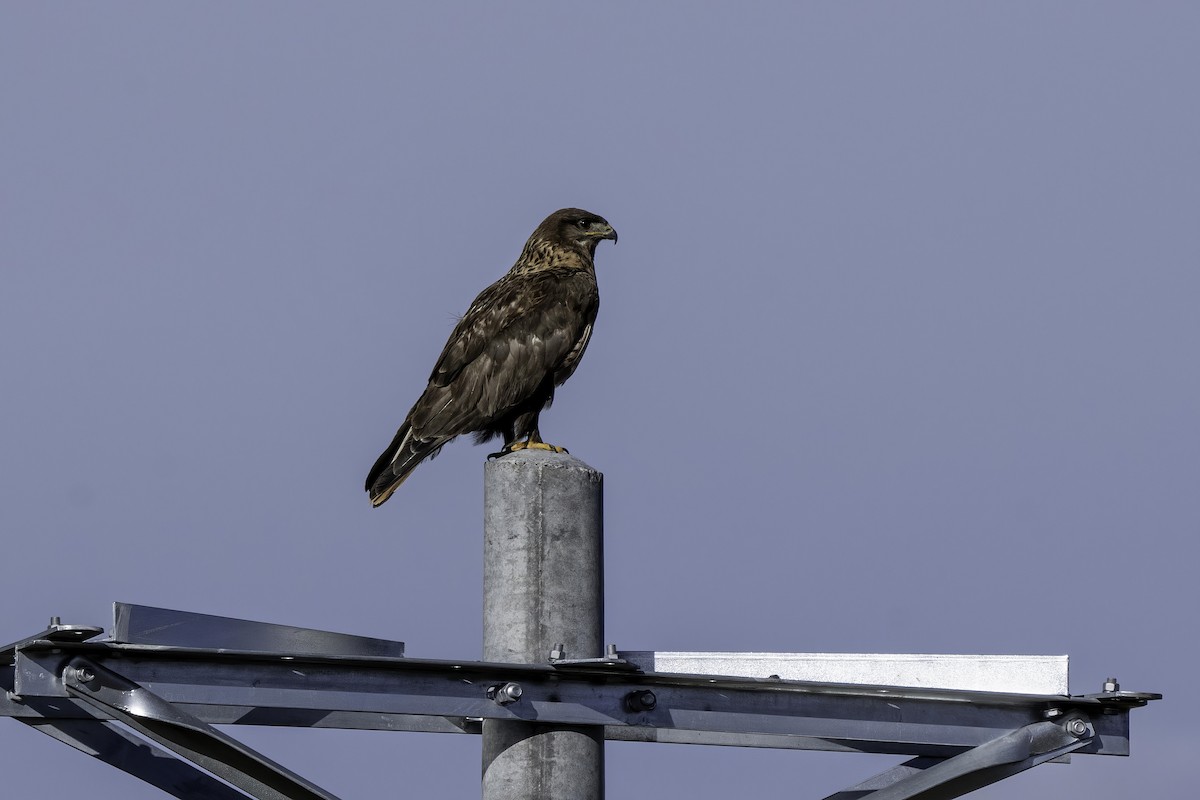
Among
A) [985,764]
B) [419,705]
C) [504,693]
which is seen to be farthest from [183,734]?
[985,764]

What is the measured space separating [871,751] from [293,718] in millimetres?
1661

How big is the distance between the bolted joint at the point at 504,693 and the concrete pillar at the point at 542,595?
17 centimetres

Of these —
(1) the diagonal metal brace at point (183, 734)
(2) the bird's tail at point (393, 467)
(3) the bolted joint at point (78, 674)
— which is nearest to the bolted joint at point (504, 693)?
(1) the diagonal metal brace at point (183, 734)

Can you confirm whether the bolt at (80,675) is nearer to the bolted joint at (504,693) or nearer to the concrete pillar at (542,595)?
the bolted joint at (504,693)

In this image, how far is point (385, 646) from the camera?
17.5 feet

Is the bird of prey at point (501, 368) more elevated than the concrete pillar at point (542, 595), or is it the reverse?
the bird of prey at point (501, 368)

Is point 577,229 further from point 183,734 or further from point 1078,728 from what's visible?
point 183,734

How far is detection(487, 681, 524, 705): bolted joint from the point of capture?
15.7 ft

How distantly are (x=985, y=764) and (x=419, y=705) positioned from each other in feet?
5.39

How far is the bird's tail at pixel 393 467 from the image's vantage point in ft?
28.2

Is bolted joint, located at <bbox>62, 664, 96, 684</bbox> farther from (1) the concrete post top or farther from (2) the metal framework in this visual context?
(1) the concrete post top

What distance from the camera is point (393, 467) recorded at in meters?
8.61

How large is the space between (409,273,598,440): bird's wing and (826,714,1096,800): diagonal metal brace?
3.94m

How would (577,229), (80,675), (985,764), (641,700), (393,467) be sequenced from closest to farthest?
(80,675) → (641,700) → (985,764) → (393,467) → (577,229)
